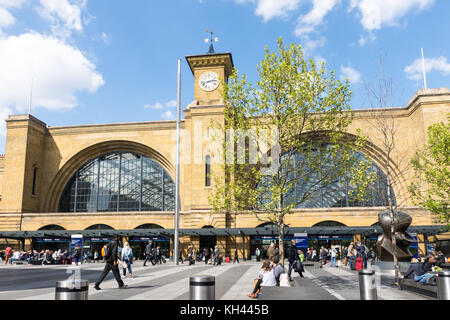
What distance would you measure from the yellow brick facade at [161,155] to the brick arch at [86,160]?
10 cm

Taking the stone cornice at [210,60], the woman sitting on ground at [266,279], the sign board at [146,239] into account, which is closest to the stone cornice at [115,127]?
the stone cornice at [210,60]

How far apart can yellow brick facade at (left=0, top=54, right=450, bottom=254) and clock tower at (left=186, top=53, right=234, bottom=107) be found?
0.10m

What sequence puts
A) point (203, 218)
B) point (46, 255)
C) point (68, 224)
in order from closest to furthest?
point (46, 255) → point (203, 218) → point (68, 224)

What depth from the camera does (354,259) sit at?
2111 cm

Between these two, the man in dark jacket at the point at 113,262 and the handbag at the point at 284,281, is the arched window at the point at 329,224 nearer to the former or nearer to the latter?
the man in dark jacket at the point at 113,262

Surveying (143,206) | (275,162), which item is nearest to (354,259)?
(275,162)

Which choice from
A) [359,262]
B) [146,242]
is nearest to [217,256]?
[359,262]

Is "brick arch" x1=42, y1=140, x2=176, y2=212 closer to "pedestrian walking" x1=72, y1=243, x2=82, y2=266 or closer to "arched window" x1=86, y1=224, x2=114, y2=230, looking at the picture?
"arched window" x1=86, y1=224, x2=114, y2=230

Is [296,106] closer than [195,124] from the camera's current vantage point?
Yes

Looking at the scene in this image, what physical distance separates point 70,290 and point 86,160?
41075 mm

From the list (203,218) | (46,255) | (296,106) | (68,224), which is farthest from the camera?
(68,224)

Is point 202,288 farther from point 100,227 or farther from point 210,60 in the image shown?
point 210,60
